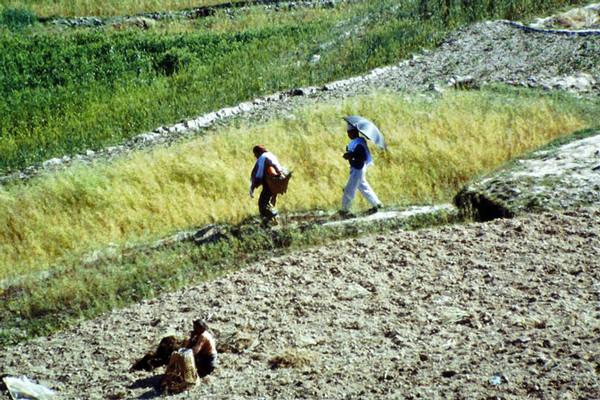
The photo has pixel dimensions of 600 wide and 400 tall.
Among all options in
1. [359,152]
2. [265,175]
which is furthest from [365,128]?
[265,175]

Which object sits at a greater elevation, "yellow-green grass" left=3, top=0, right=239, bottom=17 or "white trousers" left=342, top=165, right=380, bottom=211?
"yellow-green grass" left=3, top=0, right=239, bottom=17

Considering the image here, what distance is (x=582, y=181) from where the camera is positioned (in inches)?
436

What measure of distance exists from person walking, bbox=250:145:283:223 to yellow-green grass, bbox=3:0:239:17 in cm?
2507

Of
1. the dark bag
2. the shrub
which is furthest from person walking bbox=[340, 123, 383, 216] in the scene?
A: the shrub

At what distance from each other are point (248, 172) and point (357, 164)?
3.55 meters

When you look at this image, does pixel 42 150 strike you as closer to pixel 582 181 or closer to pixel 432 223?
pixel 432 223

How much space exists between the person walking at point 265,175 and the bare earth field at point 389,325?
1555 millimetres

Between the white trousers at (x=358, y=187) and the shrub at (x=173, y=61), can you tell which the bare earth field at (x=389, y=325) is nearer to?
the white trousers at (x=358, y=187)

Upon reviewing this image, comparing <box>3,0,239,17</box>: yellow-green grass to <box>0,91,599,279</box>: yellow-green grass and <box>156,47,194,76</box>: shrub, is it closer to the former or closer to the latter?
→ <box>156,47,194,76</box>: shrub

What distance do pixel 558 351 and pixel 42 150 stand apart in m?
13.8

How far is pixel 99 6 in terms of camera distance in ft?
116

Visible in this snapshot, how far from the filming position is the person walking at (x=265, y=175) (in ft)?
37.0

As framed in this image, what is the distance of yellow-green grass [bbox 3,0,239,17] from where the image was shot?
34.7 m

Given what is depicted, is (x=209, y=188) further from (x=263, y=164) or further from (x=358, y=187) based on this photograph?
(x=358, y=187)
